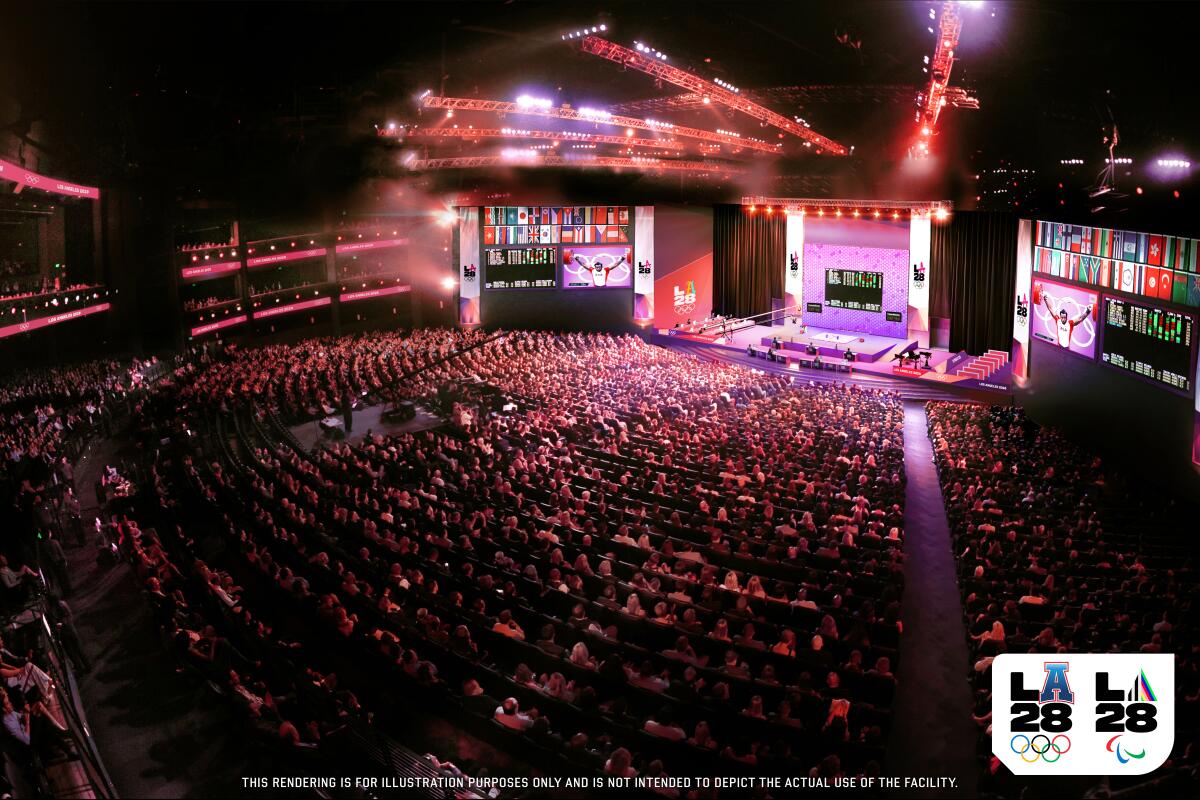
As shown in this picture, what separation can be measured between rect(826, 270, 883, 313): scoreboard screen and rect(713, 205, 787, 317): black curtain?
9.43ft

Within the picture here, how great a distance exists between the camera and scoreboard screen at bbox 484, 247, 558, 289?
145 feet

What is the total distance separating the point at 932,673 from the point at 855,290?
99.2 feet

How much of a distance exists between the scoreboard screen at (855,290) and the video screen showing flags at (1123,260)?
1257cm

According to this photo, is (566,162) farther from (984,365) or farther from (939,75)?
(984,365)

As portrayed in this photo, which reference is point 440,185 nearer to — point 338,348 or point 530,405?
point 338,348

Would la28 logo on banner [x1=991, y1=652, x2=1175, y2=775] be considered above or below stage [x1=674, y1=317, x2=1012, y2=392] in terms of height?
below

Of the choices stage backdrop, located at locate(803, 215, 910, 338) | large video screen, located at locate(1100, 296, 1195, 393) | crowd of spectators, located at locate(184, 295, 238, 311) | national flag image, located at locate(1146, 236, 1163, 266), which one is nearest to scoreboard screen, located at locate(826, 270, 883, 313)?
stage backdrop, located at locate(803, 215, 910, 338)

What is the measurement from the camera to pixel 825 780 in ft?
30.7

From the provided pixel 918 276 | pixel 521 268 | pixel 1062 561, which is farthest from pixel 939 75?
pixel 521 268

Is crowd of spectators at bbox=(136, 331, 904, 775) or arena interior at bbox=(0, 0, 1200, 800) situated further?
arena interior at bbox=(0, 0, 1200, 800)

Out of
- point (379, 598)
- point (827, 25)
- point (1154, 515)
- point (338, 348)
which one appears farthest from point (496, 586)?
point (338, 348)

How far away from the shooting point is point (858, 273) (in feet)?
133

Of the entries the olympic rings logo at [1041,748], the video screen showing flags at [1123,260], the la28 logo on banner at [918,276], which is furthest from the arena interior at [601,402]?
the la28 logo on banner at [918,276]

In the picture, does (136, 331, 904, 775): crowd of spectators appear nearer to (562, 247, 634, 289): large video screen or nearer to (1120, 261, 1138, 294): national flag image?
(1120, 261, 1138, 294): national flag image
